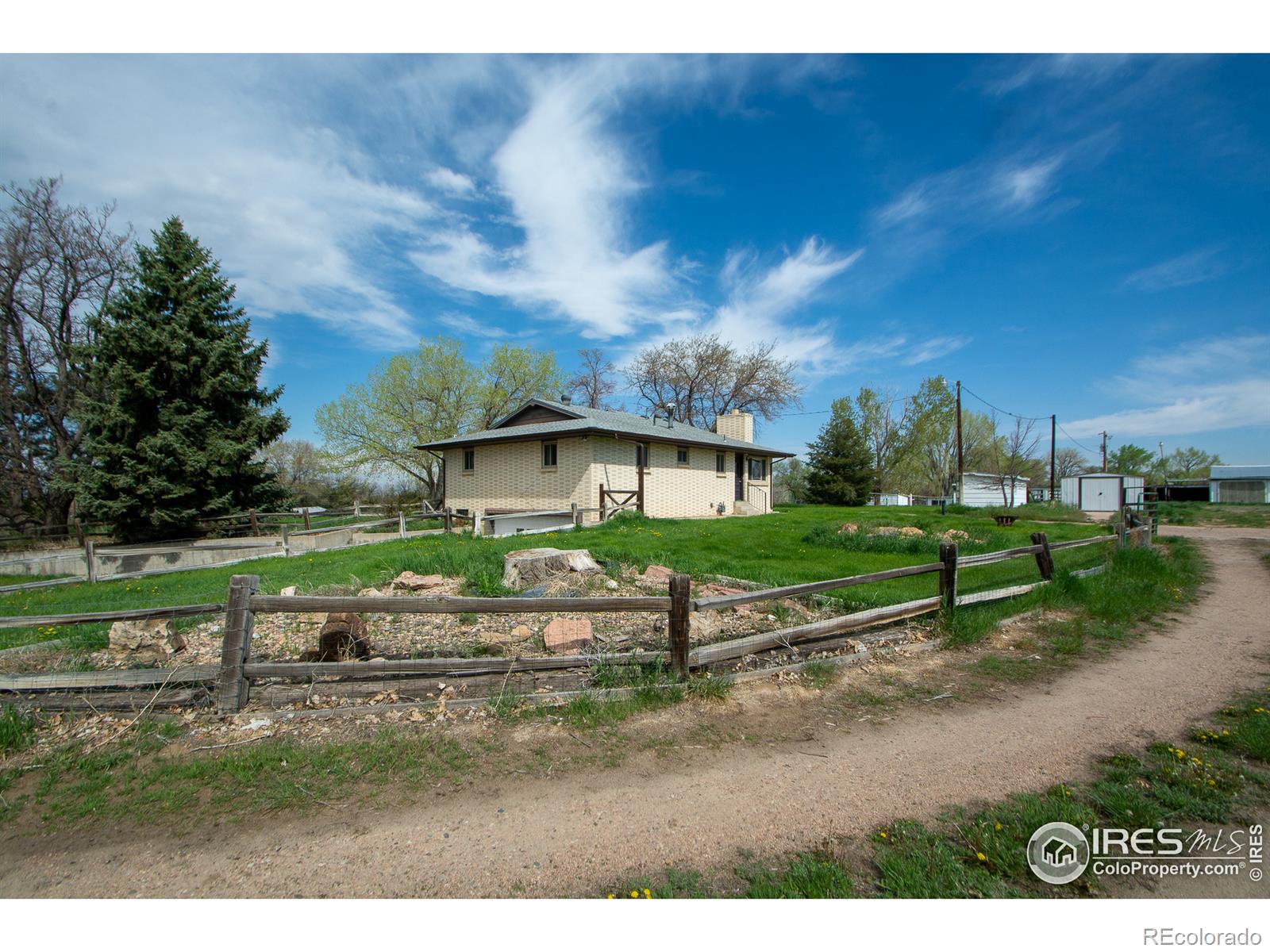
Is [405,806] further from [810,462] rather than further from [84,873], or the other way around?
[810,462]

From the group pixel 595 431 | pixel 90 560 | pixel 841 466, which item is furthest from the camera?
pixel 841 466

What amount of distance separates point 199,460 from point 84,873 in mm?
21687

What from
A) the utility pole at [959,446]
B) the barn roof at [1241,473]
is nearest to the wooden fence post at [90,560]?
the utility pole at [959,446]

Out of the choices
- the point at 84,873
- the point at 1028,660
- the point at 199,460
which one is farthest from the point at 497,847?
the point at 199,460

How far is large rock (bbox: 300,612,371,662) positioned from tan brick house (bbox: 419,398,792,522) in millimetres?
14245

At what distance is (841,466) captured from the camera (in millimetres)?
35844

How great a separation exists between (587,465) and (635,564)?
10503mm

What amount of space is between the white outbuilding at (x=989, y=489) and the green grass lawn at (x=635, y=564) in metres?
25.8

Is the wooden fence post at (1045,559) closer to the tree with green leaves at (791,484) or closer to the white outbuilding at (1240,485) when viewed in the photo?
the tree with green leaves at (791,484)

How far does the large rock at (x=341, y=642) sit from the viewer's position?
17.3 feet

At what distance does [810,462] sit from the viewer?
3688cm

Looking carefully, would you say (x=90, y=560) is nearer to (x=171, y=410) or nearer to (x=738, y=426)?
(x=171, y=410)

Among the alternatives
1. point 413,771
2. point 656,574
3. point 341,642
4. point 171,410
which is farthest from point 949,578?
point 171,410

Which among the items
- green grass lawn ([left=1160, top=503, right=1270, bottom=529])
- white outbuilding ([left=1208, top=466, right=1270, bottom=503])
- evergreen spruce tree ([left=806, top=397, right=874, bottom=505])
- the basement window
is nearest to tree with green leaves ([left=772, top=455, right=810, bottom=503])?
evergreen spruce tree ([left=806, top=397, right=874, bottom=505])
